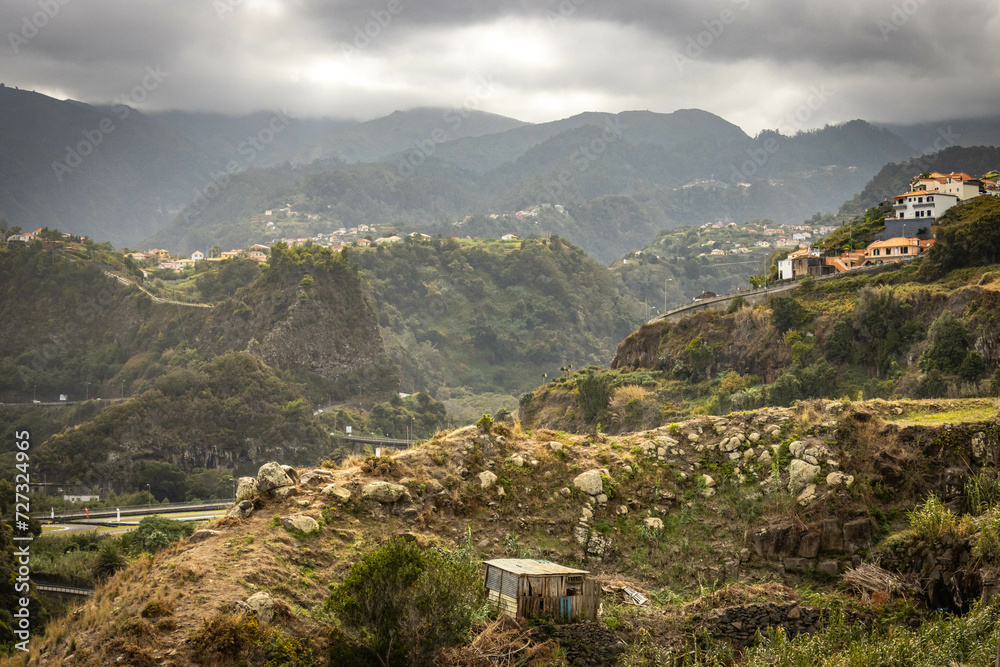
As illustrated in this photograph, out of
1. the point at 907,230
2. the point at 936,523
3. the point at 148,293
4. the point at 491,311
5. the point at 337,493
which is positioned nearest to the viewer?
the point at 936,523

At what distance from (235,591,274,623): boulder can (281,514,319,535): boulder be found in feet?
5.88

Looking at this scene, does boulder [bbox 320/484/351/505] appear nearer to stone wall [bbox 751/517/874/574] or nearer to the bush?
the bush

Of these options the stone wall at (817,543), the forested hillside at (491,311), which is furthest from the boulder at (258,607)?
the forested hillside at (491,311)

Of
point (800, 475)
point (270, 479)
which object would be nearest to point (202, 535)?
point (270, 479)

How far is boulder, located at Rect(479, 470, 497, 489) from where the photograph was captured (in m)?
14.7

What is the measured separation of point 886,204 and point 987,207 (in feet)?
74.0

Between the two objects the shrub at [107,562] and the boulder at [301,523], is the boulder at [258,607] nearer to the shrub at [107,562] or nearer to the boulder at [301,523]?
the boulder at [301,523]

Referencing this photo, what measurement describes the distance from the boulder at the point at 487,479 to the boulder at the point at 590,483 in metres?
1.43

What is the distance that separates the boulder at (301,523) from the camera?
40.6 feet

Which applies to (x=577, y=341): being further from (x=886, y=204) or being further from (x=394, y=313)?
(x=886, y=204)

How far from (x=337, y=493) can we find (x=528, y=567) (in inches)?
130

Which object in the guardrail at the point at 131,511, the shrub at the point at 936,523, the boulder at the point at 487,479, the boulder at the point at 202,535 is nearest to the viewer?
the boulder at the point at 202,535

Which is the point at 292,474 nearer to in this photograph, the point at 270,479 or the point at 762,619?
the point at 270,479

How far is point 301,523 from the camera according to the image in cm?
1246
